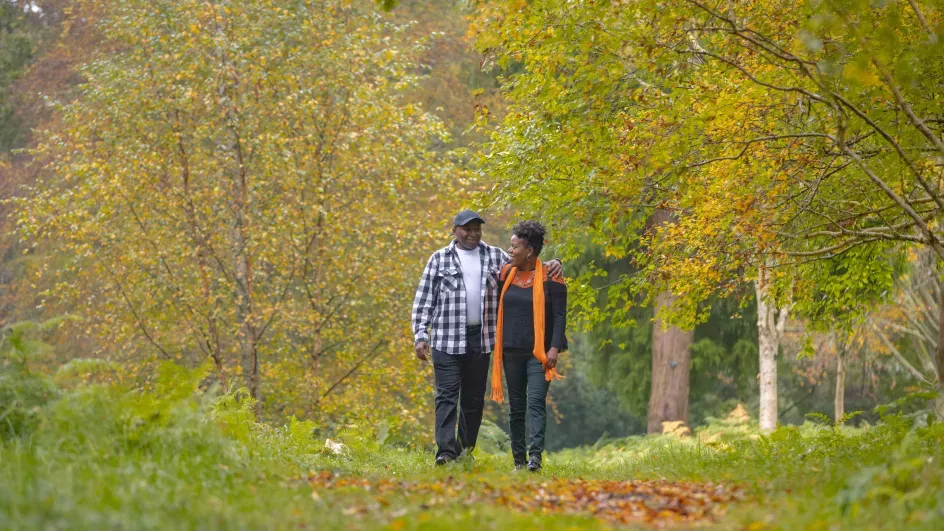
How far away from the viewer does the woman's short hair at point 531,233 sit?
26.1 feet

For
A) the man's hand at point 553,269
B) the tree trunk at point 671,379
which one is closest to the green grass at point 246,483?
the man's hand at point 553,269

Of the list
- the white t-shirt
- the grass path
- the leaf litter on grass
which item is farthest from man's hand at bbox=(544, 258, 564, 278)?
the leaf litter on grass

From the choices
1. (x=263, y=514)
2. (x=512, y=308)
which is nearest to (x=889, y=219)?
(x=512, y=308)

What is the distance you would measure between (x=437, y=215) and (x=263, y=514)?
1312 cm

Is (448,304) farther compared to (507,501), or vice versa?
(448,304)

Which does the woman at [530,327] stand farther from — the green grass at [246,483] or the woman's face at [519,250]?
the green grass at [246,483]

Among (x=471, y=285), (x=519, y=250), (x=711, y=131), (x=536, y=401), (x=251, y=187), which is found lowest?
(x=536, y=401)

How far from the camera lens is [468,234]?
26.6 feet

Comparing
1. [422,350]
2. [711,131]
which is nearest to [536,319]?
[422,350]

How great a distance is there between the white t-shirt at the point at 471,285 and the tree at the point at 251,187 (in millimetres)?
7482

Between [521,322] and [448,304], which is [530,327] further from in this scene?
[448,304]

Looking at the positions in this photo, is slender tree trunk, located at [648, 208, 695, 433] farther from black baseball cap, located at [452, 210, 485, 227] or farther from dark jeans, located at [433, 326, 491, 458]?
black baseball cap, located at [452, 210, 485, 227]

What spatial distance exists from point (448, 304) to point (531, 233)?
86 cm

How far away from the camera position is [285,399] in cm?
1691
